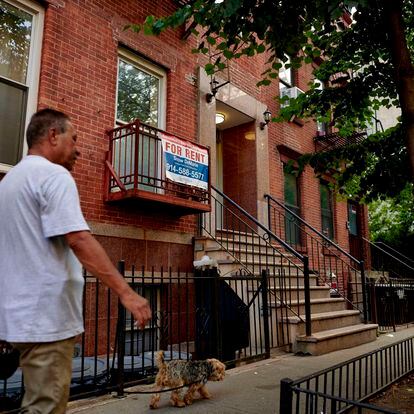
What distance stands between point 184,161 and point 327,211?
7326 mm

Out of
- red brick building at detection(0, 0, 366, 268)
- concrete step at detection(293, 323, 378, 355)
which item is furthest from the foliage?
concrete step at detection(293, 323, 378, 355)

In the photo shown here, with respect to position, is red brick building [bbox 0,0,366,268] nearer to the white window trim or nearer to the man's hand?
the white window trim

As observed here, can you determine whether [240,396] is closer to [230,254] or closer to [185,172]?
[230,254]

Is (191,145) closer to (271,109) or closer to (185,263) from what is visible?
(185,263)

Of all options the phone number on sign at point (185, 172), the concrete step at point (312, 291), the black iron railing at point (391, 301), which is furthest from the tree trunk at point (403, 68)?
the black iron railing at point (391, 301)

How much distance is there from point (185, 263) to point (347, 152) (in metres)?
3.30

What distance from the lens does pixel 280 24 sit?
452 centimetres

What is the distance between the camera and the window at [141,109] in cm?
681

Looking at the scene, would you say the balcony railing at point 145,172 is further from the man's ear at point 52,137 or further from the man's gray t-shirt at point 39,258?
the man's gray t-shirt at point 39,258

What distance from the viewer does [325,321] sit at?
7293 mm

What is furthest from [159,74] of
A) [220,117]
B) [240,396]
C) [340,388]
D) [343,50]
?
[340,388]

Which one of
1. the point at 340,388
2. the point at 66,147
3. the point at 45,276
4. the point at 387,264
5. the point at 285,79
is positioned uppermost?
the point at 285,79

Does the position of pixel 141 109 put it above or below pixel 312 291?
above

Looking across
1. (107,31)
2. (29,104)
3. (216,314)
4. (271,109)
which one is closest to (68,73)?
(29,104)
